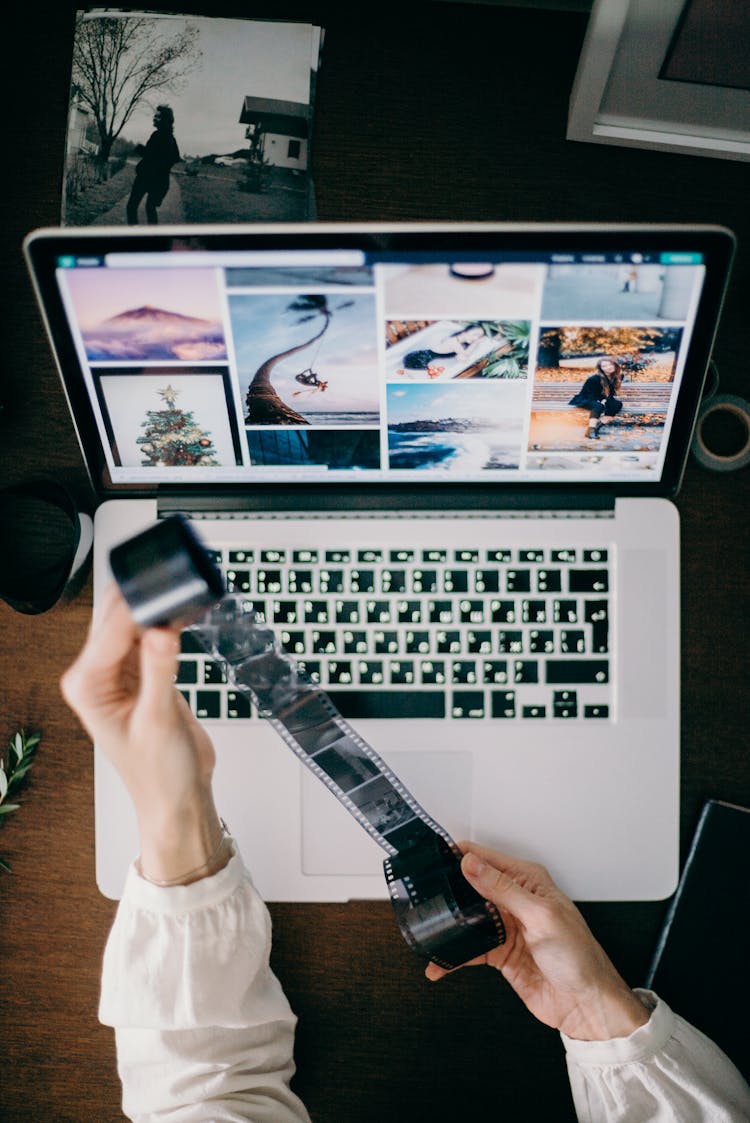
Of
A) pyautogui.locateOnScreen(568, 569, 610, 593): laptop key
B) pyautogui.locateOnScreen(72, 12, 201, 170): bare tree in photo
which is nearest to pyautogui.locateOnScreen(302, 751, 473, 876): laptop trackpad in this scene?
pyautogui.locateOnScreen(568, 569, 610, 593): laptop key

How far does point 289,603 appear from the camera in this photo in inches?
33.4

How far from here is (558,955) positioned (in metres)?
0.81

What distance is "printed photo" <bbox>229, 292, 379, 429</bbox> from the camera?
2.28 feet

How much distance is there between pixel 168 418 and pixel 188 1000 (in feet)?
1.81

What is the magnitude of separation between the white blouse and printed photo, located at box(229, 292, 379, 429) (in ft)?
1.46

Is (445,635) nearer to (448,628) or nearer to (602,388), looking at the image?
(448,628)

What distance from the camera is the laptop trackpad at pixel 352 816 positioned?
0.85 m

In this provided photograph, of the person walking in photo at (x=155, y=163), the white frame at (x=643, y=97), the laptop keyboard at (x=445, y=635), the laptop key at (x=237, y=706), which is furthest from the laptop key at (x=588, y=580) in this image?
the person walking in photo at (x=155, y=163)

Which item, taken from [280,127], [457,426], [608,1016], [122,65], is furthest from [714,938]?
[122,65]

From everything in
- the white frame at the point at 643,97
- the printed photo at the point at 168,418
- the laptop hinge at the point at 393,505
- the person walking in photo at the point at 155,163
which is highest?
the white frame at the point at 643,97

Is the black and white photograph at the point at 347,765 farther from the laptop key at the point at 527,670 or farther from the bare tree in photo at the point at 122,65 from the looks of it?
the bare tree in photo at the point at 122,65

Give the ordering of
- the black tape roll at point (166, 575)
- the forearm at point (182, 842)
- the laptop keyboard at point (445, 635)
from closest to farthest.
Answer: the black tape roll at point (166, 575) → the forearm at point (182, 842) → the laptop keyboard at point (445, 635)

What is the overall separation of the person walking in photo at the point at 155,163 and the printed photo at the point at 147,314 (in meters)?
0.22

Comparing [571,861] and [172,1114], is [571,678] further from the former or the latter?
[172,1114]
